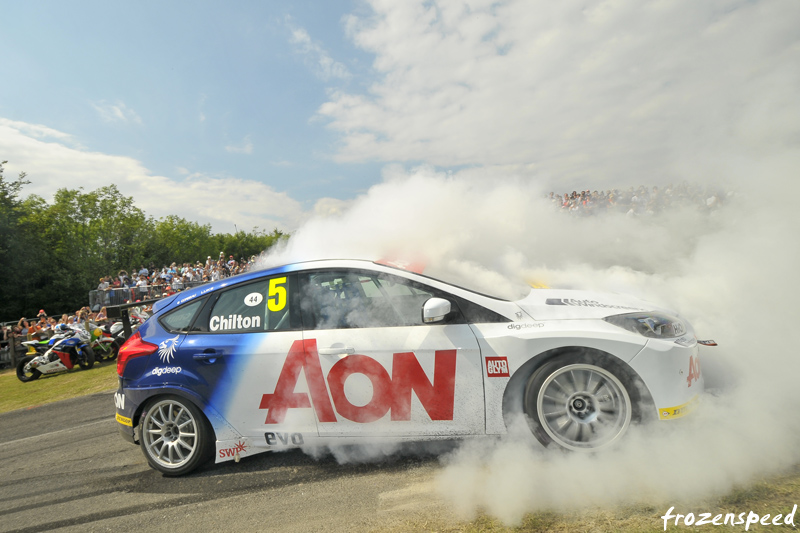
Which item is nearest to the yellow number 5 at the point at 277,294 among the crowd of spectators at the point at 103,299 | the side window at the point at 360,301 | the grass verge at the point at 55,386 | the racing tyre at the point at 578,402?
the side window at the point at 360,301

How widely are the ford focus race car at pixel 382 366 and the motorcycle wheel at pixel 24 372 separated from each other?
9779 millimetres

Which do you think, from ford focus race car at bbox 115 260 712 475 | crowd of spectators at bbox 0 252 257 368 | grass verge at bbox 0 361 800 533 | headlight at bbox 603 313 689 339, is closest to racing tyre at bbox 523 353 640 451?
ford focus race car at bbox 115 260 712 475

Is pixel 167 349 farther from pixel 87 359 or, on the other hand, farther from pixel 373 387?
pixel 87 359

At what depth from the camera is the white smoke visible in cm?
261

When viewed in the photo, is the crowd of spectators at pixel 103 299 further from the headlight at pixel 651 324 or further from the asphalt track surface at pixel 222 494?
the headlight at pixel 651 324

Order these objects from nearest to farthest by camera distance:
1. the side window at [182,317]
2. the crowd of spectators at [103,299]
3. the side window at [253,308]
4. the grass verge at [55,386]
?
1. the side window at [253,308]
2. the side window at [182,317]
3. the grass verge at [55,386]
4. the crowd of spectators at [103,299]

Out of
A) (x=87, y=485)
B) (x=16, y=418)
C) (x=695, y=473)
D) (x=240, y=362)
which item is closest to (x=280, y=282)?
(x=240, y=362)

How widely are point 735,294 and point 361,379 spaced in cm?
444

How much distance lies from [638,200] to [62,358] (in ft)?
55.7

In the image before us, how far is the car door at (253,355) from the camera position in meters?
3.22

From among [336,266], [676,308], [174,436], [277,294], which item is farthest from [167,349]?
[676,308]

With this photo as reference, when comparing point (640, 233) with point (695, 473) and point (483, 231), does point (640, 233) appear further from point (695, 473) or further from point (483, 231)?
point (695, 473)

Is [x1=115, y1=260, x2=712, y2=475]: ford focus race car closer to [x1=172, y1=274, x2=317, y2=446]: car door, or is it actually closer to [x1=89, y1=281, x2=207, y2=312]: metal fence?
[x1=172, y1=274, x2=317, y2=446]: car door

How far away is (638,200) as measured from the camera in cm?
1362
